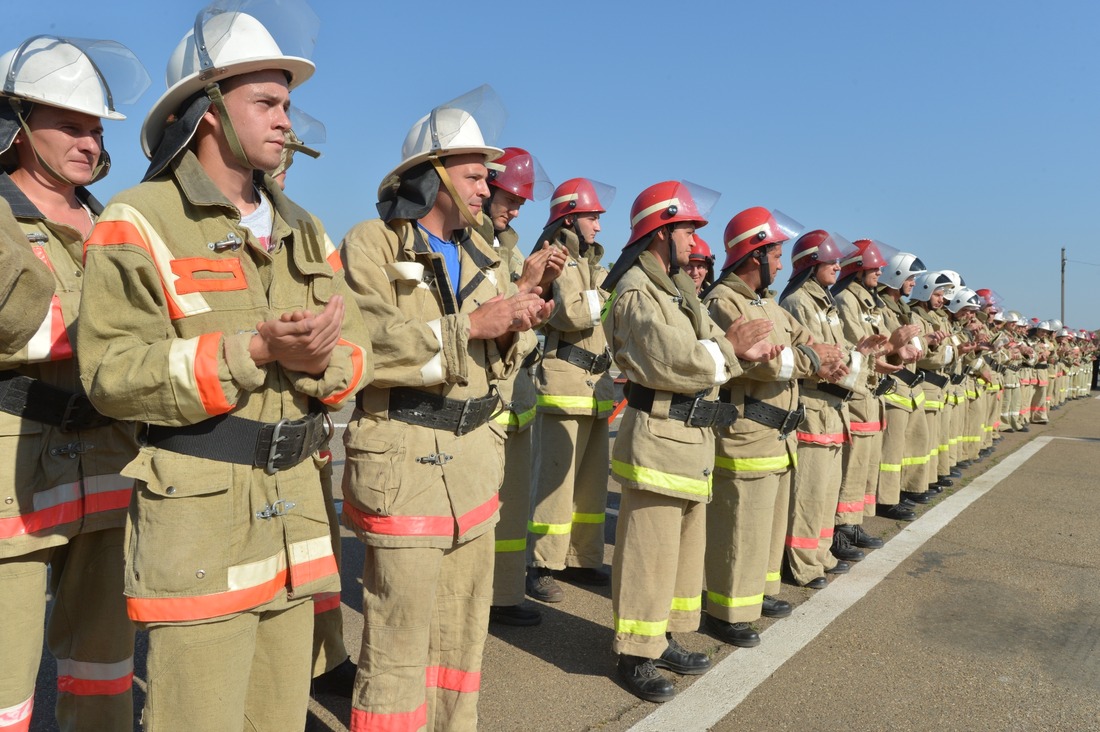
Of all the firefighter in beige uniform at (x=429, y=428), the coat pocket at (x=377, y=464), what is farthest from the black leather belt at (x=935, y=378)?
the coat pocket at (x=377, y=464)

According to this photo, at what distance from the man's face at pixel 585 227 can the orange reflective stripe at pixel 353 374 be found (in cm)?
390

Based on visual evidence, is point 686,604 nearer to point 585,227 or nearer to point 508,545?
point 508,545

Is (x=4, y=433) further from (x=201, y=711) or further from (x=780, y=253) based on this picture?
(x=780, y=253)

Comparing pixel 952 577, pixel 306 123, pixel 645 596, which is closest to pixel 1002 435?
pixel 952 577

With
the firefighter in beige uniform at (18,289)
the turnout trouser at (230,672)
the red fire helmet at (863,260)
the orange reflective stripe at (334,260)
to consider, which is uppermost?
the red fire helmet at (863,260)

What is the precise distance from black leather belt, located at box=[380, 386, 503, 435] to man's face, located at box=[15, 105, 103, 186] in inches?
52.8

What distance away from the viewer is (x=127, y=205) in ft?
6.97

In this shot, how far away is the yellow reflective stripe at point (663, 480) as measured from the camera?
4113 mm

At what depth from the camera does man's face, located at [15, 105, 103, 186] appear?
9.56ft

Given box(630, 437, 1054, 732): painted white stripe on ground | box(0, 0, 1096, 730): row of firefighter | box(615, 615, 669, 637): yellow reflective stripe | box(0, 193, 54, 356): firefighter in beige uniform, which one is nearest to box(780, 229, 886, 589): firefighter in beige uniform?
box(630, 437, 1054, 732): painted white stripe on ground

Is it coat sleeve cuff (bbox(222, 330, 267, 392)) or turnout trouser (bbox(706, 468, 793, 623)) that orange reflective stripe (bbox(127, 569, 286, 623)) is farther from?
turnout trouser (bbox(706, 468, 793, 623))

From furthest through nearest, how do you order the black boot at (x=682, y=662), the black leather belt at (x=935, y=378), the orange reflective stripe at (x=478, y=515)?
the black leather belt at (x=935, y=378), the black boot at (x=682, y=662), the orange reflective stripe at (x=478, y=515)

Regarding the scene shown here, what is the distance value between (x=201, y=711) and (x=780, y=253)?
396 centimetres

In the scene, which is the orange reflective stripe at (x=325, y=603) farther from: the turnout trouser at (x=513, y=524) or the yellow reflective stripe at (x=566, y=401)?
the yellow reflective stripe at (x=566, y=401)
